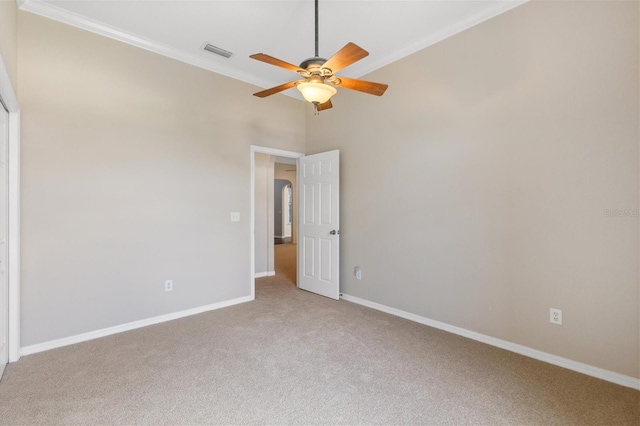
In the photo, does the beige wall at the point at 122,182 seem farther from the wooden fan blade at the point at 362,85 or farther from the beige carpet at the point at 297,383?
the wooden fan blade at the point at 362,85

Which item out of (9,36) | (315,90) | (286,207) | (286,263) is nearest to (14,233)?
(9,36)

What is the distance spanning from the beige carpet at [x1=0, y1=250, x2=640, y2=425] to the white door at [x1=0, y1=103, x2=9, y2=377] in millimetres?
226

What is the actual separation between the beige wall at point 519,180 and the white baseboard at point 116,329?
2092 millimetres

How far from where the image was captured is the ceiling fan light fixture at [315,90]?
2.22 meters

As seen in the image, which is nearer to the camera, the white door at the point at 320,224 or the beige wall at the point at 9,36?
the beige wall at the point at 9,36

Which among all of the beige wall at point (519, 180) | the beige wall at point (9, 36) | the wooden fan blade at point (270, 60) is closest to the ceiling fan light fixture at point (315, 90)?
the wooden fan blade at point (270, 60)

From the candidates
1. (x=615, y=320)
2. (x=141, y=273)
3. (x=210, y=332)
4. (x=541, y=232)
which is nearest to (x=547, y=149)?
(x=541, y=232)

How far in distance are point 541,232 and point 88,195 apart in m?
4.16

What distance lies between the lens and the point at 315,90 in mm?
2242

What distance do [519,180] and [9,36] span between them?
4.29 metres

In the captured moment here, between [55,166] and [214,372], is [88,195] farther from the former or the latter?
[214,372]

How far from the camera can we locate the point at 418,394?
6.79ft

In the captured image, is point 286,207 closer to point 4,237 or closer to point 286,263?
point 286,263

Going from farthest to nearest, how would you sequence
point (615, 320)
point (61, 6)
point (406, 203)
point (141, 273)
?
point (406, 203)
point (141, 273)
point (61, 6)
point (615, 320)
